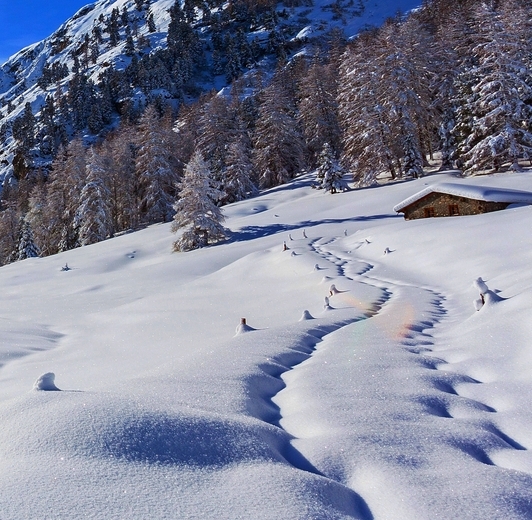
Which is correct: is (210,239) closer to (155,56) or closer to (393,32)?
(393,32)

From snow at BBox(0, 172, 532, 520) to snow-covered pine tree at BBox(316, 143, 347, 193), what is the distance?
26.3 m

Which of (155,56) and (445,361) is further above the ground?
(155,56)

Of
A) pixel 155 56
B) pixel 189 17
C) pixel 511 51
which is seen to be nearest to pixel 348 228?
pixel 511 51

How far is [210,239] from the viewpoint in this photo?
29953 millimetres

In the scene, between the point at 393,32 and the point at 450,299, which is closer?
the point at 450,299

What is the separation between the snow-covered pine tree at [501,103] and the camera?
31203 mm

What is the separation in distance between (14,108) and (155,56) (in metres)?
42.0

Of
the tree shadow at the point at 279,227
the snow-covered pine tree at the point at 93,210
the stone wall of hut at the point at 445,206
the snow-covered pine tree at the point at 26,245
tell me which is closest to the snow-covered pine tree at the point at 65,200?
the snow-covered pine tree at the point at 26,245

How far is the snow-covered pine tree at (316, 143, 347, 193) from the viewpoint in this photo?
121 feet

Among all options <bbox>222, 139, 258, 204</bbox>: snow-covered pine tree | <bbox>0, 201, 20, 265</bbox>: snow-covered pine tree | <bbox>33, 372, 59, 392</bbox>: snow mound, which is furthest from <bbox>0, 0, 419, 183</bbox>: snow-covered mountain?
<bbox>33, 372, 59, 392</bbox>: snow mound

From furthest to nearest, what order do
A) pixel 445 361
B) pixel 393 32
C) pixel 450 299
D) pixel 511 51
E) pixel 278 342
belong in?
1. pixel 393 32
2. pixel 511 51
3. pixel 450 299
4. pixel 278 342
5. pixel 445 361

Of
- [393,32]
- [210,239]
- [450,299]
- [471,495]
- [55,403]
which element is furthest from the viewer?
[393,32]

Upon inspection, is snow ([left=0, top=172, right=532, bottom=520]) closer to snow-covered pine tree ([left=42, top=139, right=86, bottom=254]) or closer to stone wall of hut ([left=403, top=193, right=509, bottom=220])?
stone wall of hut ([left=403, top=193, right=509, bottom=220])

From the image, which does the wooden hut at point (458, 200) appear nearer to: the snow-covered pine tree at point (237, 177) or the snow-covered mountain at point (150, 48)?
the snow-covered pine tree at point (237, 177)
